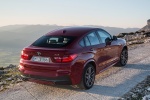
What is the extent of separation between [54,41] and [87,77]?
140 centimetres

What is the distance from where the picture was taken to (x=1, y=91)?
23.8ft

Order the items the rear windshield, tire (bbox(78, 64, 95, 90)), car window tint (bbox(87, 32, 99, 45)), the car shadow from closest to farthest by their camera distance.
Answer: the rear windshield, tire (bbox(78, 64, 95, 90)), the car shadow, car window tint (bbox(87, 32, 99, 45))

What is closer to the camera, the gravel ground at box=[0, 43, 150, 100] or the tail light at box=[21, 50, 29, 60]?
the gravel ground at box=[0, 43, 150, 100]

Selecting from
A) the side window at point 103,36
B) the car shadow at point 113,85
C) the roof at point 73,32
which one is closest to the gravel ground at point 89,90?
the car shadow at point 113,85

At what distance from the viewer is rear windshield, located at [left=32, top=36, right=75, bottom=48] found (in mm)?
6604

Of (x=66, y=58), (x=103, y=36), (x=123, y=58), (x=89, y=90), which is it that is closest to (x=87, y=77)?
(x=89, y=90)

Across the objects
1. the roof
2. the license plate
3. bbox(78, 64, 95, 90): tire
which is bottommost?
bbox(78, 64, 95, 90): tire

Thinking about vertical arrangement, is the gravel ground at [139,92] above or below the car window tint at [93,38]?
below

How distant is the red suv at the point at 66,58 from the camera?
20.3 ft

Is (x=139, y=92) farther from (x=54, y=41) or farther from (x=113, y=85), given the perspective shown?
(x=54, y=41)

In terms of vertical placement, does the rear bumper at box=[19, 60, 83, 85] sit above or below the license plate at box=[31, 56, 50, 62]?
below

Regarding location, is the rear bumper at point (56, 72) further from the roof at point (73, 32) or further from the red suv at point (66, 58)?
the roof at point (73, 32)

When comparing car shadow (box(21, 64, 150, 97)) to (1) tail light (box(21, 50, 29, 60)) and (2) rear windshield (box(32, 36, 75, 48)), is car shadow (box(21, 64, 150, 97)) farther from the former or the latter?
(2) rear windshield (box(32, 36, 75, 48))

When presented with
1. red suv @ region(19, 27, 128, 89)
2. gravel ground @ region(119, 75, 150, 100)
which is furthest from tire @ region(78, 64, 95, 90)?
gravel ground @ region(119, 75, 150, 100)
